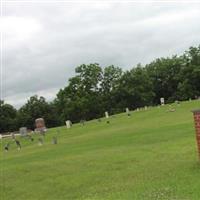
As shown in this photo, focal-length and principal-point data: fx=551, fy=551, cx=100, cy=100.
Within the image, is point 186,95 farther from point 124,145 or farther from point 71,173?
point 71,173

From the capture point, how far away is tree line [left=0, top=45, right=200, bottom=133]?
93688 mm

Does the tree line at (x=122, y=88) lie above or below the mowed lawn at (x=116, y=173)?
above

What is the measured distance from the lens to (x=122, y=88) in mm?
96062

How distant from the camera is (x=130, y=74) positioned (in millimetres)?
96438

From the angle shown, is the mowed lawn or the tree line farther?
the tree line

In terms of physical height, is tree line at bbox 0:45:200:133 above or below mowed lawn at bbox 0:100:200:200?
above

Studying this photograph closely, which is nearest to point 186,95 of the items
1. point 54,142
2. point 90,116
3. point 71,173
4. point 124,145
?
point 90,116

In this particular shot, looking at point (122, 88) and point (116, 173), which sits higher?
point (122, 88)

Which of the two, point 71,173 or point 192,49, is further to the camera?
point 192,49

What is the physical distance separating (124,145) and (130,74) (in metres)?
66.4

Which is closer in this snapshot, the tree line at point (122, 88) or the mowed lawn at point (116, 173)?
the mowed lawn at point (116, 173)

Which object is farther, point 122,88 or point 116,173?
point 122,88

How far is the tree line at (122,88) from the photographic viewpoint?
307 feet

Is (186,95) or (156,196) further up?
(186,95)
